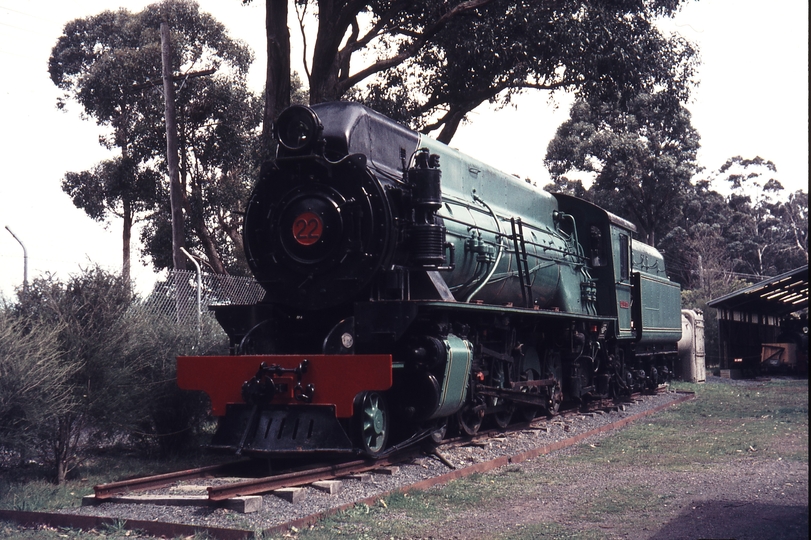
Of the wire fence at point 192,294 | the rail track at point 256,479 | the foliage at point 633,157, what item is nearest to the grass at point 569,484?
the rail track at point 256,479

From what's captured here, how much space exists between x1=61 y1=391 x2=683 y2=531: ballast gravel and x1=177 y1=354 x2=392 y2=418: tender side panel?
80cm

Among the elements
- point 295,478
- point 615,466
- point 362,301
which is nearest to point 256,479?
point 295,478

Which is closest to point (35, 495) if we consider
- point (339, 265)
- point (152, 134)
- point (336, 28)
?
point (339, 265)

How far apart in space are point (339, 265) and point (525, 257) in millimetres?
3536

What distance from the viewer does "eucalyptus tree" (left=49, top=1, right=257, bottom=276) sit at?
24203 millimetres

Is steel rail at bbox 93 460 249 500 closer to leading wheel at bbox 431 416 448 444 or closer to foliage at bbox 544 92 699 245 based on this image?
leading wheel at bbox 431 416 448 444

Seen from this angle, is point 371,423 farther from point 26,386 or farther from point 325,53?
point 325,53

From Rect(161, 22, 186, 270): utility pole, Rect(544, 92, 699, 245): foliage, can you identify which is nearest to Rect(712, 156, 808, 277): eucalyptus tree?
Rect(544, 92, 699, 245): foliage

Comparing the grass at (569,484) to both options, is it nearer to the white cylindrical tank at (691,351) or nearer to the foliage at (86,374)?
the foliage at (86,374)

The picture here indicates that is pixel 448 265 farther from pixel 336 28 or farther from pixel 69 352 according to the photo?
pixel 336 28

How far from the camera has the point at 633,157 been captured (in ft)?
116

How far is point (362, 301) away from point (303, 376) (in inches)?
42.5

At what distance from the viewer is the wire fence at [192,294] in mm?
10844

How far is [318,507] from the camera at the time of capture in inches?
254
